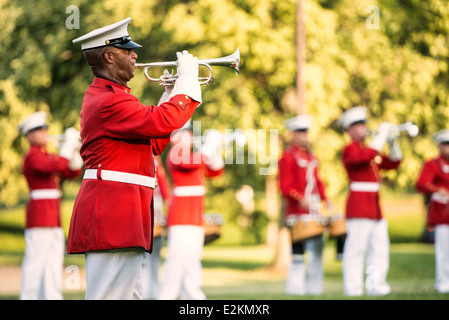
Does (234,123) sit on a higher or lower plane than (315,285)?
higher

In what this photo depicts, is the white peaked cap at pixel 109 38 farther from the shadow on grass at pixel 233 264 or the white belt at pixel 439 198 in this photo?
the shadow on grass at pixel 233 264

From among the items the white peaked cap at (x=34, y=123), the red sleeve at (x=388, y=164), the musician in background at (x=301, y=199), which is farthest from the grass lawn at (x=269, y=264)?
the white peaked cap at (x=34, y=123)

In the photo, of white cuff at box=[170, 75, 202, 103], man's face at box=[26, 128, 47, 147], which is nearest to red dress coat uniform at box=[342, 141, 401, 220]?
man's face at box=[26, 128, 47, 147]

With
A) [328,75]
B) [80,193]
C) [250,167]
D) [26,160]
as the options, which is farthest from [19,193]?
[80,193]

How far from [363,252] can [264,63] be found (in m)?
7.28

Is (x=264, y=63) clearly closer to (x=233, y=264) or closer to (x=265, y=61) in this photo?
(x=265, y=61)

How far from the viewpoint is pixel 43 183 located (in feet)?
32.2

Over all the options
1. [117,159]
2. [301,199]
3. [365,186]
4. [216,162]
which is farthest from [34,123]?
[117,159]

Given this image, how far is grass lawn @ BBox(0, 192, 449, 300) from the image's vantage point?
10993mm

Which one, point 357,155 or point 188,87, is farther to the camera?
point 357,155

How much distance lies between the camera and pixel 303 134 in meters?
11.2

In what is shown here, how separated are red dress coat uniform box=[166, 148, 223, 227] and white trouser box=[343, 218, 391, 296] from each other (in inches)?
81.2
